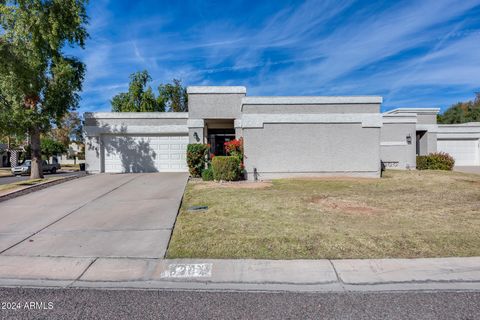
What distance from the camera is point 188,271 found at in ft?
12.7

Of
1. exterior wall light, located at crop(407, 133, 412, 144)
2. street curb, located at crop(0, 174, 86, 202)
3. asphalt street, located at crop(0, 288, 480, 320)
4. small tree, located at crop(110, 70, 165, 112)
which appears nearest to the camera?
asphalt street, located at crop(0, 288, 480, 320)

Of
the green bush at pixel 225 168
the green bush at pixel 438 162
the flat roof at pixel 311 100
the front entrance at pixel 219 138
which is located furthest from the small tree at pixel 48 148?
the green bush at pixel 438 162

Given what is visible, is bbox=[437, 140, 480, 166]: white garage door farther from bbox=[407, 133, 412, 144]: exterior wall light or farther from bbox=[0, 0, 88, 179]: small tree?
bbox=[0, 0, 88, 179]: small tree

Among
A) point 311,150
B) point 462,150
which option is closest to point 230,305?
point 311,150

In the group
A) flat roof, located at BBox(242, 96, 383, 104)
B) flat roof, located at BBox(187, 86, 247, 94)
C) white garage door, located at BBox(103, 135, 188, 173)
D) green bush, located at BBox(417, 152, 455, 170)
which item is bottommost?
green bush, located at BBox(417, 152, 455, 170)

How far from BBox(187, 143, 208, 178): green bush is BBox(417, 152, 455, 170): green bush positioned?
14.4 m

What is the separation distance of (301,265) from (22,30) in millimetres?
16512

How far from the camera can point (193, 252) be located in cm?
448

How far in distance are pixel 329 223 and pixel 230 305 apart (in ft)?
11.3

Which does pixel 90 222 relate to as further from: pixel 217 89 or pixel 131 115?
pixel 131 115

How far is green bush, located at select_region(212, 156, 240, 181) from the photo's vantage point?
480 inches

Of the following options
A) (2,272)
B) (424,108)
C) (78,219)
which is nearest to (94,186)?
(78,219)

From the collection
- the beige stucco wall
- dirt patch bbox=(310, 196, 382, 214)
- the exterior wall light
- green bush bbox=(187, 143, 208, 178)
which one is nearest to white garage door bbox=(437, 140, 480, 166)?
the exterior wall light

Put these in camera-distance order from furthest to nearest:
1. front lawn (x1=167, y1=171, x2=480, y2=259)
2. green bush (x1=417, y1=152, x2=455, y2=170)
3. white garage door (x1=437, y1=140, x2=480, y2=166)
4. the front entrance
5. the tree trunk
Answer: white garage door (x1=437, y1=140, x2=480, y2=166) → the front entrance → green bush (x1=417, y1=152, x2=455, y2=170) → the tree trunk → front lawn (x1=167, y1=171, x2=480, y2=259)
